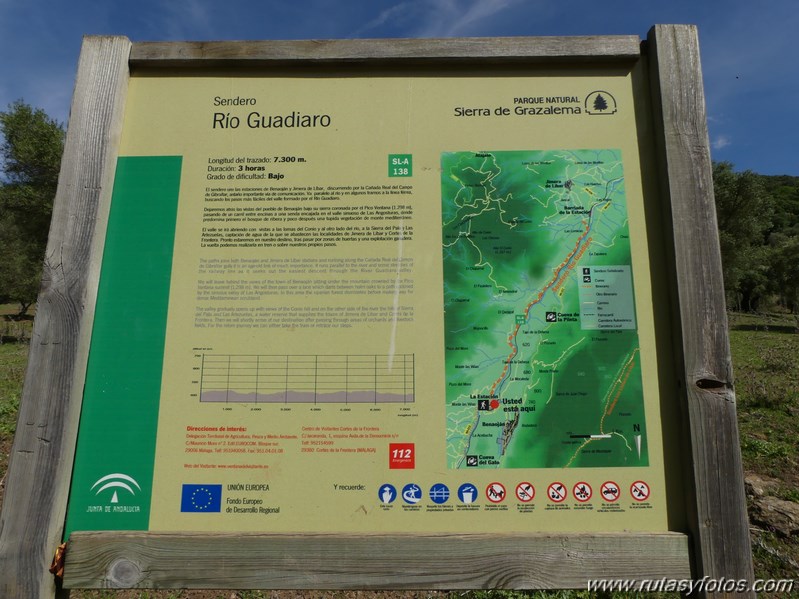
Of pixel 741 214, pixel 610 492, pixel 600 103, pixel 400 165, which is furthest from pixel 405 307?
pixel 741 214

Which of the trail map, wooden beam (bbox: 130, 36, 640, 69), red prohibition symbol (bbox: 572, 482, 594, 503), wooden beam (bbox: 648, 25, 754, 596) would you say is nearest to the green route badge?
the trail map

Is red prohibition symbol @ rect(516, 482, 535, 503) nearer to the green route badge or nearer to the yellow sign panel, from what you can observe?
the yellow sign panel

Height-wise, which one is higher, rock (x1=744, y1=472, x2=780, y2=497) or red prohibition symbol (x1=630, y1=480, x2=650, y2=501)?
red prohibition symbol (x1=630, y1=480, x2=650, y2=501)

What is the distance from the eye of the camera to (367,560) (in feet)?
6.20

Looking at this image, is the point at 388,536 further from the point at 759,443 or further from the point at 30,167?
the point at 30,167

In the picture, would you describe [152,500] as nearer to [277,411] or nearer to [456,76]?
[277,411]

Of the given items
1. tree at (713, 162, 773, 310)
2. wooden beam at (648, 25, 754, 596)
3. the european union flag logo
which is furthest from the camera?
tree at (713, 162, 773, 310)

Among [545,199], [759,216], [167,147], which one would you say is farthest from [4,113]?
[759,216]

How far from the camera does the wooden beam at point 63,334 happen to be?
189 centimetres

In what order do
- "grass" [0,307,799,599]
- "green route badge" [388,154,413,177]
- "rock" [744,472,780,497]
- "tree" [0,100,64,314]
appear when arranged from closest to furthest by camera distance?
1. "green route badge" [388,154,413,177]
2. "grass" [0,307,799,599]
3. "rock" [744,472,780,497]
4. "tree" [0,100,64,314]

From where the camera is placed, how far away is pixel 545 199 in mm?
2207

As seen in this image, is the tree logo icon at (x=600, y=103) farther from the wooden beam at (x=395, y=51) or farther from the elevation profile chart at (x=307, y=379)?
the elevation profile chart at (x=307, y=379)

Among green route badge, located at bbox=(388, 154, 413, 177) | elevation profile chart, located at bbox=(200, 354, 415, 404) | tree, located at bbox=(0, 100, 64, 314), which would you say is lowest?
elevation profile chart, located at bbox=(200, 354, 415, 404)

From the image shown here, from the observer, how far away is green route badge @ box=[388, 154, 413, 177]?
88.0 inches
